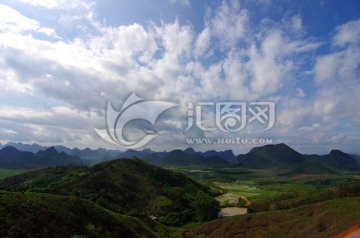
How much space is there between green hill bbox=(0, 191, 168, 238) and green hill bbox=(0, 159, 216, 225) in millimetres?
32439

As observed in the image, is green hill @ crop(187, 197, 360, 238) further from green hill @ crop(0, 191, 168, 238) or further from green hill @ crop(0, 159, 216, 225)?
green hill @ crop(0, 191, 168, 238)

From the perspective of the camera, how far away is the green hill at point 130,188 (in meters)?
84.9

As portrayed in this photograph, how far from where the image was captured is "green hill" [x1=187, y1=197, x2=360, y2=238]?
152 feet

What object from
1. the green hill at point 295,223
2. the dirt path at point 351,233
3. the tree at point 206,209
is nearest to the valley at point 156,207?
the green hill at point 295,223

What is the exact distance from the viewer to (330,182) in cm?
18738

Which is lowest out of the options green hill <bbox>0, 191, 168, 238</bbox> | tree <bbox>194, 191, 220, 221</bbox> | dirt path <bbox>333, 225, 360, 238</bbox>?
tree <bbox>194, 191, 220, 221</bbox>

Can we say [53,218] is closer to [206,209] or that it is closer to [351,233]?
[351,233]

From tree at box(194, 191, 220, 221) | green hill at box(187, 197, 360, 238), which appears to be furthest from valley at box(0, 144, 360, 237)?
tree at box(194, 191, 220, 221)

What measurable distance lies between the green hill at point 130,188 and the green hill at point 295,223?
21040 mm

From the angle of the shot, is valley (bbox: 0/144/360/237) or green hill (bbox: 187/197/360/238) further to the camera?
green hill (bbox: 187/197/360/238)

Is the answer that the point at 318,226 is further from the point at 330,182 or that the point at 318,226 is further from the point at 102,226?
the point at 330,182

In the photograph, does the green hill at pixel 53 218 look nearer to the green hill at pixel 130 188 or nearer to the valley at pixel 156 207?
the valley at pixel 156 207

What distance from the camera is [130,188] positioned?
98000mm

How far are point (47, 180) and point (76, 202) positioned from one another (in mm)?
79904
